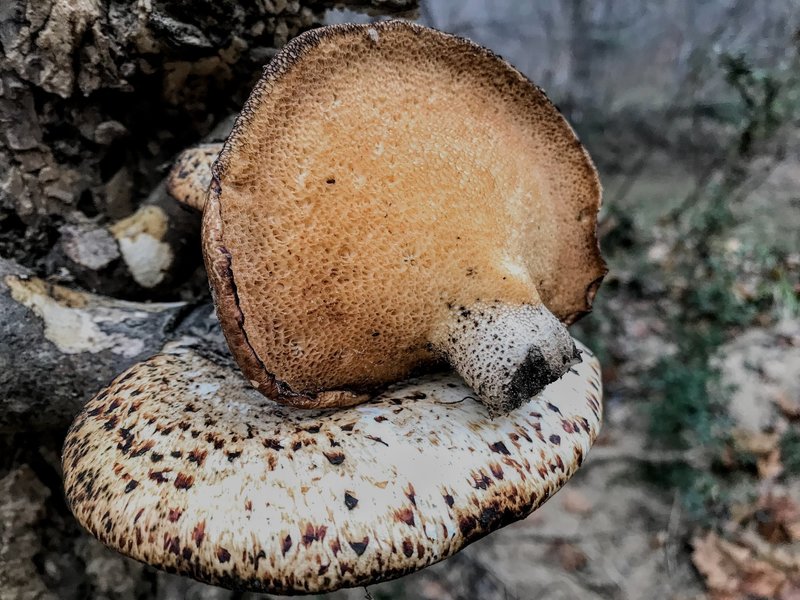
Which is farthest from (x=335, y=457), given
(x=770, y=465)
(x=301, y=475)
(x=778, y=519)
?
(x=770, y=465)

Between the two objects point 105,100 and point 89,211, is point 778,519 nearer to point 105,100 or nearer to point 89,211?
point 89,211

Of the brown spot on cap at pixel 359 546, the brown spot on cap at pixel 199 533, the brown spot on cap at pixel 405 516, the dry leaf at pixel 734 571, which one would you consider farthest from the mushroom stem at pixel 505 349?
the dry leaf at pixel 734 571

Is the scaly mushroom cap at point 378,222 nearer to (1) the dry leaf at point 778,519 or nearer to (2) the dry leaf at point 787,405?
(1) the dry leaf at point 778,519

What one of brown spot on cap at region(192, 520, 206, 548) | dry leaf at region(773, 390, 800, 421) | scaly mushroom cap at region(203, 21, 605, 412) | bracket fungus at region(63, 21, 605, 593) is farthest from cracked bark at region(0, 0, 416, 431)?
dry leaf at region(773, 390, 800, 421)

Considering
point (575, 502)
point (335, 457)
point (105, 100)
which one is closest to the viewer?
point (335, 457)

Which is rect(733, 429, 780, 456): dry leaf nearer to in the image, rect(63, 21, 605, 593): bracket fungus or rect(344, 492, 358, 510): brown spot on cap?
rect(63, 21, 605, 593): bracket fungus

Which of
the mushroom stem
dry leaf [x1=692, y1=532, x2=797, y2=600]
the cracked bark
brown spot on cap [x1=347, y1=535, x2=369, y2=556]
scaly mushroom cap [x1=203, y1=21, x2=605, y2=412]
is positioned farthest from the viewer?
dry leaf [x1=692, y1=532, x2=797, y2=600]
